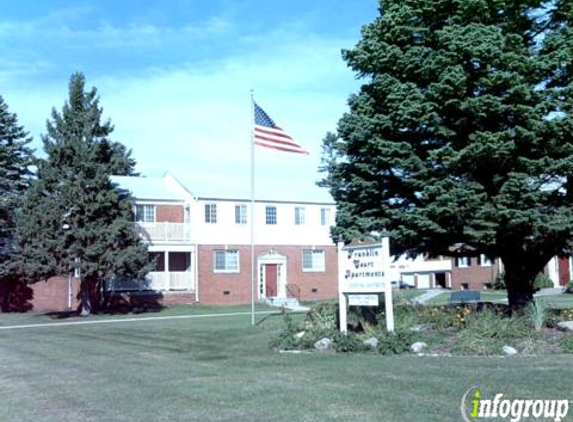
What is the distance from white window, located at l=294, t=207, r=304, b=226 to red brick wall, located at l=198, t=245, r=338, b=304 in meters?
1.61

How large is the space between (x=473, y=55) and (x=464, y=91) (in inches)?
30.7

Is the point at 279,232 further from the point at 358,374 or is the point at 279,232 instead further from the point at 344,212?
the point at 358,374

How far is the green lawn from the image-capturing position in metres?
8.70

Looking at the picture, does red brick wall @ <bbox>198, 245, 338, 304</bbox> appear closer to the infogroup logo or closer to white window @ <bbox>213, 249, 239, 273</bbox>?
white window @ <bbox>213, 249, 239, 273</bbox>

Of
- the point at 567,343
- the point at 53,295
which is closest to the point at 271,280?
the point at 53,295

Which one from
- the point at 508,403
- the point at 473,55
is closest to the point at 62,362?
the point at 508,403

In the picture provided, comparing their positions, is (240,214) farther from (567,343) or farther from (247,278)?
(567,343)

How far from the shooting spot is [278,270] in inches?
1788

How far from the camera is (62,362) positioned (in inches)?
587

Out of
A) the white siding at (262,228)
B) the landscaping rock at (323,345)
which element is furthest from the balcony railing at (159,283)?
the landscaping rock at (323,345)

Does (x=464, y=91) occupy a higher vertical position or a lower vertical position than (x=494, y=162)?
higher

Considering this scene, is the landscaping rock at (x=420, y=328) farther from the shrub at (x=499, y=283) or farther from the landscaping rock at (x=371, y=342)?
the shrub at (x=499, y=283)

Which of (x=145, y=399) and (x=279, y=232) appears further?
(x=279, y=232)

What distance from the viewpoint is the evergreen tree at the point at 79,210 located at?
34.1 m
